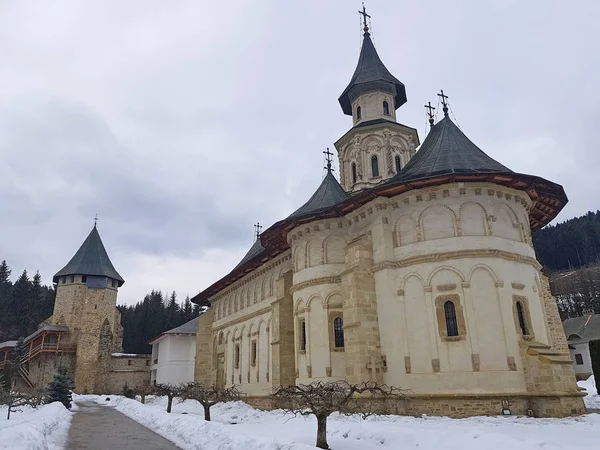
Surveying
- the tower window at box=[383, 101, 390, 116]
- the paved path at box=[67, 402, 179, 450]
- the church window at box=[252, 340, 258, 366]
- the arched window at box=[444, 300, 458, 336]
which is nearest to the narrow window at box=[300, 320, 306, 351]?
the arched window at box=[444, 300, 458, 336]

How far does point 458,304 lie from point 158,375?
3840 cm

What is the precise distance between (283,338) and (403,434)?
553 inches

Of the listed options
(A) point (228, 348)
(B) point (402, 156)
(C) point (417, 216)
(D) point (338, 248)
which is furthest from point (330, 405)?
(A) point (228, 348)

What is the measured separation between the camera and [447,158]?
18.3 metres

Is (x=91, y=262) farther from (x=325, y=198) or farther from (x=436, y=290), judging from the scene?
(x=436, y=290)

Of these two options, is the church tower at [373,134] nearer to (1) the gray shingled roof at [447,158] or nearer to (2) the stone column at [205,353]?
(1) the gray shingled roof at [447,158]

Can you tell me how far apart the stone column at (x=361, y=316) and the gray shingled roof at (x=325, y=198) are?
339cm

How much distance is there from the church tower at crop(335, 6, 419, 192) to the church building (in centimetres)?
796

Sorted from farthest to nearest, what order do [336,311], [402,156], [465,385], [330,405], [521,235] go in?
[402,156], [336,311], [521,235], [465,385], [330,405]

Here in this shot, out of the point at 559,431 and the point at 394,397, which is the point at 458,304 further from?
the point at 559,431

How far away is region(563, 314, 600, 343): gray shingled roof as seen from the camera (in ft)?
150

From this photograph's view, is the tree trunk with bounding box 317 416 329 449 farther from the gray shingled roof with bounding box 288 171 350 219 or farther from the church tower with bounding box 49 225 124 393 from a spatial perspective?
the church tower with bounding box 49 225 124 393

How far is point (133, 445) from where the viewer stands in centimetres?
1144

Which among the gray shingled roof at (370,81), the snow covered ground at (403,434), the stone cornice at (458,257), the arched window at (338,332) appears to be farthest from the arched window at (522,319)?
the gray shingled roof at (370,81)
